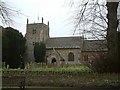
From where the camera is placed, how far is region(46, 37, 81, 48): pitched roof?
73400 mm

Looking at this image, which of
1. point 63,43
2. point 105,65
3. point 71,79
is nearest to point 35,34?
point 63,43

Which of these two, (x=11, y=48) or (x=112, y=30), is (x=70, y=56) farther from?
(x=112, y=30)

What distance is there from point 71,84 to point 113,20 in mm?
5813

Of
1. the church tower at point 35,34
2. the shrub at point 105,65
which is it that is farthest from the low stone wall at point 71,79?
the church tower at point 35,34

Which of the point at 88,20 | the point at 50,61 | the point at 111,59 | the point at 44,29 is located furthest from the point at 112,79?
the point at 44,29

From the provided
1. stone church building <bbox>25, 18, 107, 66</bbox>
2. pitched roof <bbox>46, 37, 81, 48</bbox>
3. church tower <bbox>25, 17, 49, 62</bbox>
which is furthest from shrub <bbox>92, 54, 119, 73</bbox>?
church tower <bbox>25, 17, 49, 62</bbox>

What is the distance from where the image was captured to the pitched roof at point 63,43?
73.4 meters

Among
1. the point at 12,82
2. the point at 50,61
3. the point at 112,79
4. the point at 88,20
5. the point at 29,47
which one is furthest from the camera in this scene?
the point at 29,47

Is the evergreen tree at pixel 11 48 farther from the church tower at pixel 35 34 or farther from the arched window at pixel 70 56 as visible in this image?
the church tower at pixel 35 34

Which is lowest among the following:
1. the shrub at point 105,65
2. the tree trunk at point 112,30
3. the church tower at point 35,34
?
the shrub at point 105,65

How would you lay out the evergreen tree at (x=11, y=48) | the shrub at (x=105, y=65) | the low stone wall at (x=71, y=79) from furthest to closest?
the evergreen tree at (x=11, y=48)
the shrub at (x=105, y=65)
the low stone wall at (x=71, y=79)

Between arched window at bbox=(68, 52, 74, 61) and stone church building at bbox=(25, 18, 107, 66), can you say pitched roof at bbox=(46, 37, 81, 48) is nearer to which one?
stone church building at bbox=(25, 18, 107, 66)

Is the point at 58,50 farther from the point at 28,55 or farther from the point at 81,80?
the point at 81,80

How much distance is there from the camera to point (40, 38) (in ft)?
262
